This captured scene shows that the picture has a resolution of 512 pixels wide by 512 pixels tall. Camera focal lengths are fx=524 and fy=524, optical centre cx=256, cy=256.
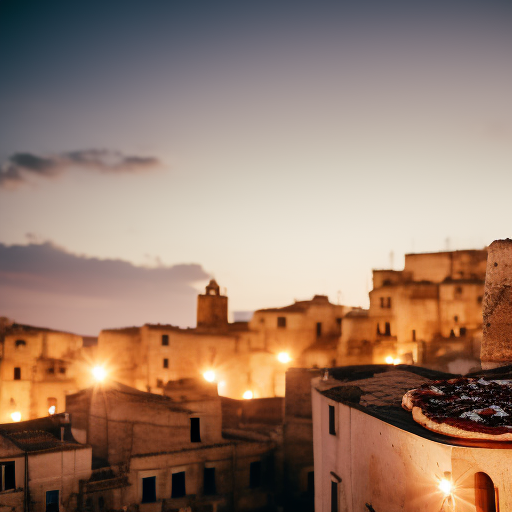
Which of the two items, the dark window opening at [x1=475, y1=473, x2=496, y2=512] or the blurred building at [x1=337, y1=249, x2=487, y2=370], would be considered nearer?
the dark window opening at [x1=475, y1=473, x2=496, y2=512]

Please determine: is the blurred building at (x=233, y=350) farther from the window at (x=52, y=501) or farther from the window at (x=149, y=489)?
the window at (x=52, y=501)

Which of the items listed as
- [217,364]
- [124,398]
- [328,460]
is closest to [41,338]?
[217,364]

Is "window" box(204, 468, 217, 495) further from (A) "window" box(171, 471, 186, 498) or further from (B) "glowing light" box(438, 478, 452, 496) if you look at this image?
(B) "glowing light" box(438, 478, 452, 496)

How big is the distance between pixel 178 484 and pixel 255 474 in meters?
3.77

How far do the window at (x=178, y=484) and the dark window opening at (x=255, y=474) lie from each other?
10.8 ft

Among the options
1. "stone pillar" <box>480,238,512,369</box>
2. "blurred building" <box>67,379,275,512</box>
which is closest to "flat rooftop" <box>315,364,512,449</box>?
"stone pillar" <box>480,238,512,369</box>

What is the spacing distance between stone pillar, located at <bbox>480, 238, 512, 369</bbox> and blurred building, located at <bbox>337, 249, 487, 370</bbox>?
1583 cm

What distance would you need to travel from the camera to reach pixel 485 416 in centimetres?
846

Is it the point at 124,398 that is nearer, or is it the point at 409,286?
the point at 124,398

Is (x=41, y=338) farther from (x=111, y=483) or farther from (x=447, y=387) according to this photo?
(x=447, y=387)

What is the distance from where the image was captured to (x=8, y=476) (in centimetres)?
1778

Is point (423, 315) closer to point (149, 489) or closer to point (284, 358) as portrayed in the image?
point (284, 358)

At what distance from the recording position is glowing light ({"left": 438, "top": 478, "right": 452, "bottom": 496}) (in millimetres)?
7551

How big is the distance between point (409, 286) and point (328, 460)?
23.6m
